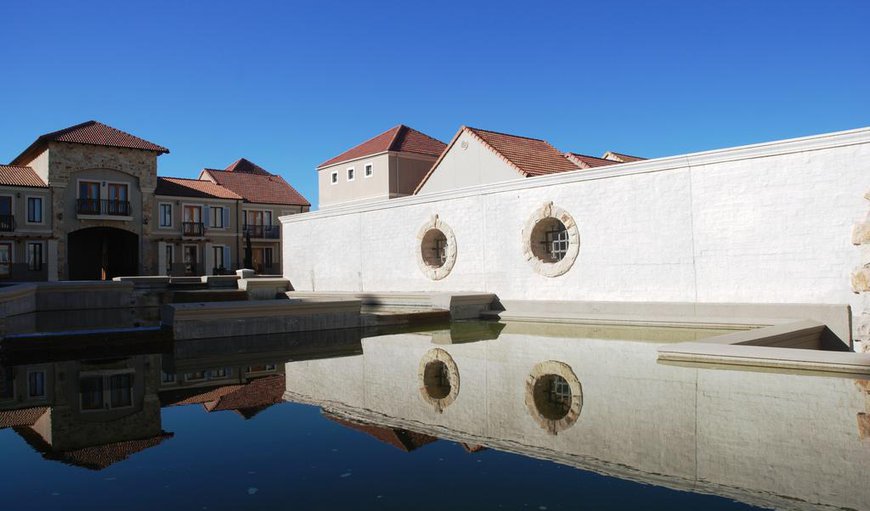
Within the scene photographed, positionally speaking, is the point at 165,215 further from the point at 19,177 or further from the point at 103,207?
the point at 19,177

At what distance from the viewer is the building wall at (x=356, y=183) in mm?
31047

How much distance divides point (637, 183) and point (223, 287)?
18.9 m

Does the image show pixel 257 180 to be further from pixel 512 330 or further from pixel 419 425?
pixel 419 425

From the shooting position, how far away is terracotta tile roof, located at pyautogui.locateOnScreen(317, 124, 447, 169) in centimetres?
3156

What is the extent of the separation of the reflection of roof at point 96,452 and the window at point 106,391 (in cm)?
103

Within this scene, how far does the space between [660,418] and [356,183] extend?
28.2m

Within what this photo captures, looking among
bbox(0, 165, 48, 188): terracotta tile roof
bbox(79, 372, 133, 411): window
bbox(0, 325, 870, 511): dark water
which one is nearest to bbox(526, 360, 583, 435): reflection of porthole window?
bbox(0, 325, 870, 511): dark water

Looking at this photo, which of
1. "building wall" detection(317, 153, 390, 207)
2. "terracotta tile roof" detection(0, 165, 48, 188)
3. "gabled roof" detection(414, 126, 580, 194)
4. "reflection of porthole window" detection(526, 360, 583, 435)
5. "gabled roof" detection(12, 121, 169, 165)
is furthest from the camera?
"gabled roof" detection(12, 121, 169, 165)

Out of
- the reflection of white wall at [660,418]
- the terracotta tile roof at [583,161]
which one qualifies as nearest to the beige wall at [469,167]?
the terracotta tile roof at [583,161]

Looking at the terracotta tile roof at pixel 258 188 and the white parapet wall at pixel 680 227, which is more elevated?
the terracotta tile roof at pixel 258 188

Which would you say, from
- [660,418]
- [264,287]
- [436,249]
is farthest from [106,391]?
[264,287]

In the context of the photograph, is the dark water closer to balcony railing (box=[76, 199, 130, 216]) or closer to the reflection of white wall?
the reflection of white wall

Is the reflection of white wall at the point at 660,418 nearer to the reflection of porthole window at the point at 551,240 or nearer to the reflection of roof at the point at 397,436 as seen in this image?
the reflection of roof at the point at 397,436

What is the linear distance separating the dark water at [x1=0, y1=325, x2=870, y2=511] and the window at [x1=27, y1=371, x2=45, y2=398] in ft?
0.18
